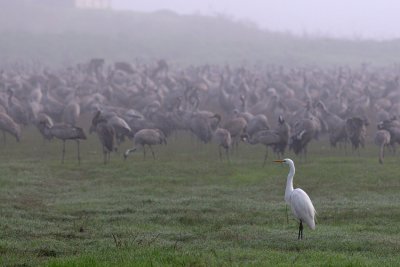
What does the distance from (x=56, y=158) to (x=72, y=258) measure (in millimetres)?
19302

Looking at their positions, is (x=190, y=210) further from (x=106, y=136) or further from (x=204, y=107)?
(x=204, y=107)

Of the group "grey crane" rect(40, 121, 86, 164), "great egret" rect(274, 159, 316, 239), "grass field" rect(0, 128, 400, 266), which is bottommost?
"grass field" rect(0, 128, 400, 266)

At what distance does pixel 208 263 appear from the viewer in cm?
1337

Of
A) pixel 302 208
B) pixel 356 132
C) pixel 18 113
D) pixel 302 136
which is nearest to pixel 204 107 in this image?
pixel 18 113

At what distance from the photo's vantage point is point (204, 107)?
50000 mm

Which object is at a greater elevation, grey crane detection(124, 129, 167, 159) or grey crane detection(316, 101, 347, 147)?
grey crane detection(316, 101, 347, 147)

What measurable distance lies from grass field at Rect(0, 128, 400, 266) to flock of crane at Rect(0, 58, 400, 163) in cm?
110

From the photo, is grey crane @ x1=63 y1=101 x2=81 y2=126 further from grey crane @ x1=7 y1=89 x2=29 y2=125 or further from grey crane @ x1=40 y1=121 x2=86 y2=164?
grey crane @ x1=40 y1=121 x2=86 y2=164

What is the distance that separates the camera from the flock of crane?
32.6 m

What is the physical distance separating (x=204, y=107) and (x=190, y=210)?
2924cm

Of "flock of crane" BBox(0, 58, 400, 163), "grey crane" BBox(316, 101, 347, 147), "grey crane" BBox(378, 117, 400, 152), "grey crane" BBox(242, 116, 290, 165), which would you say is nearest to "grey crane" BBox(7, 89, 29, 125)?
"flock of crane" BBox(0, 58, 400, 163)

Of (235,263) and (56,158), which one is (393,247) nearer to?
(235,263)

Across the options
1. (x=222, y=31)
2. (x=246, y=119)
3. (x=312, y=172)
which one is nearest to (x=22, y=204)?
(x=312, y=172)

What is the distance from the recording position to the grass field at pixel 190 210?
14.8 meters
